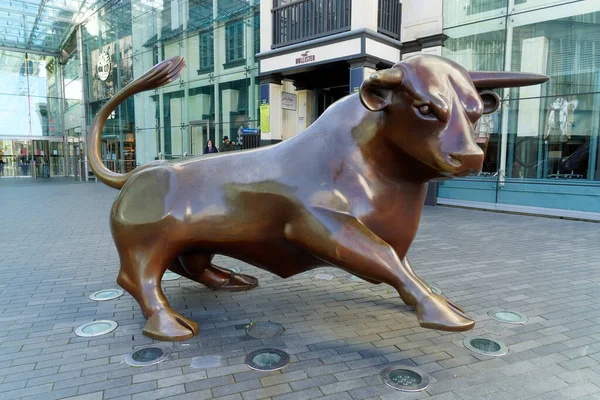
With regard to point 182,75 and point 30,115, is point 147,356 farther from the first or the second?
point 30,115

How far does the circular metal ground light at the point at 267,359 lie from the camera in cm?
252

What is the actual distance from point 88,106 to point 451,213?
66.5 feet

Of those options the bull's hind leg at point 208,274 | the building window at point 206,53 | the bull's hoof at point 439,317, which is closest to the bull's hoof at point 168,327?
the bull's hind leg at point 208,274

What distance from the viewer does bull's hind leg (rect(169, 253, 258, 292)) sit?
139 inches

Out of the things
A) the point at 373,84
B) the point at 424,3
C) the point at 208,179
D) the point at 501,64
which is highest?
the point at 424,3

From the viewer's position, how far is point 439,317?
2129 millimetres

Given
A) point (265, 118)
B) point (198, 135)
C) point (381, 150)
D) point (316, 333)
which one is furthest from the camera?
point (198, 135)

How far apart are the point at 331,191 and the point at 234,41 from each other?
14.4 meters

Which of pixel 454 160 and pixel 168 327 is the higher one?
pixel 454 160

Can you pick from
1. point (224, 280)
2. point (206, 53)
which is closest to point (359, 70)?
point (224, 280)

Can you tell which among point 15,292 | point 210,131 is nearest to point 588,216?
point 15,292

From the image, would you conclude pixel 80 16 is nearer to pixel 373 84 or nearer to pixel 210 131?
pixel 210 131

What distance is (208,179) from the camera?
2.87 meters

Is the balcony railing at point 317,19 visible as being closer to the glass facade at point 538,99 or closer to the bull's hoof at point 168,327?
the glass facade at point 538,99
